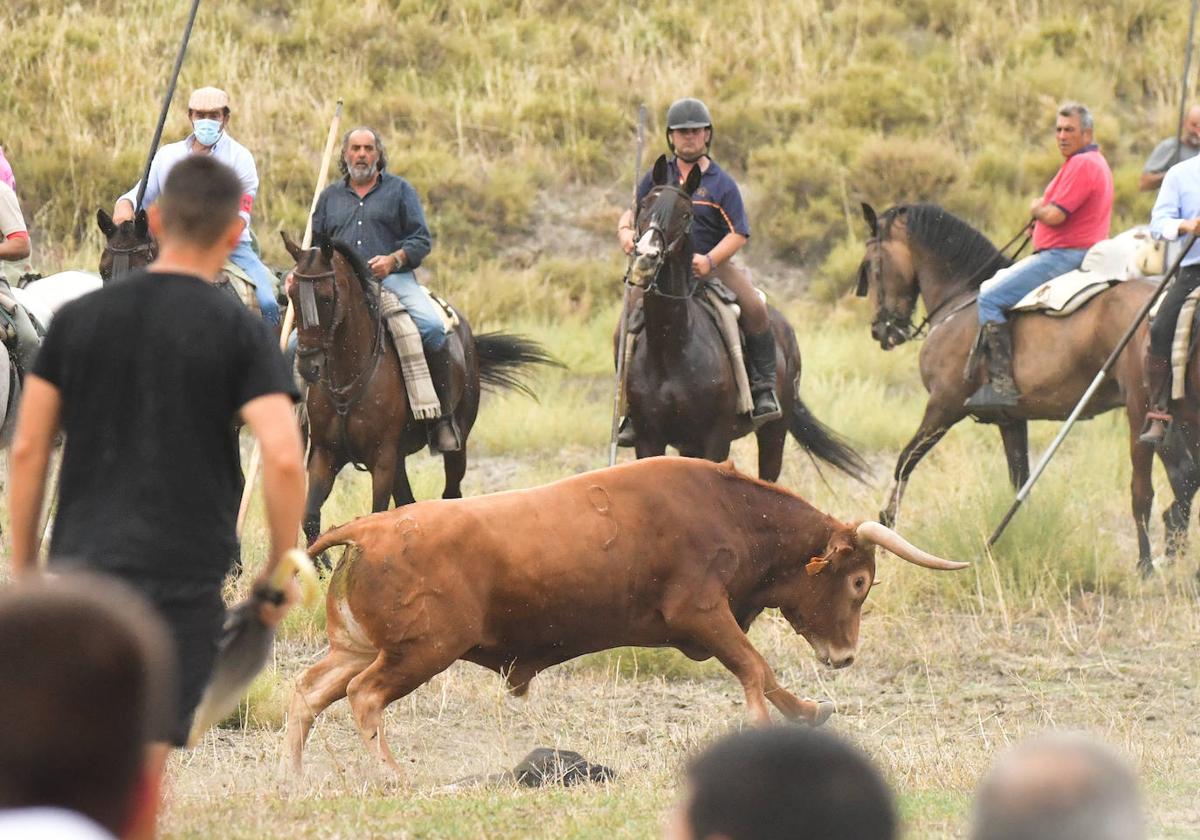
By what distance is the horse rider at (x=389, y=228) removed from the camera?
11977 millimetres

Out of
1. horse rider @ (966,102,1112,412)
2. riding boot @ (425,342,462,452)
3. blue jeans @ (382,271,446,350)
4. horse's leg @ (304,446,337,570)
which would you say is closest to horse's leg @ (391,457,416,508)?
riding boot @ (425,342,462,452)

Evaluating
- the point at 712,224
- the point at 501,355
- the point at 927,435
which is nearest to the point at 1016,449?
the point at 927,435

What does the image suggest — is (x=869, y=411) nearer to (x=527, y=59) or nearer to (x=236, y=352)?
(x=527, y=59)

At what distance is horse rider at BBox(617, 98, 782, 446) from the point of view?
38.7 ft

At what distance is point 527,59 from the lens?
26328 mm

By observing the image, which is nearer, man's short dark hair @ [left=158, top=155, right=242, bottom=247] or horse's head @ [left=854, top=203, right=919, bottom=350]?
man's short dark hair @ [left=158, top=155, right=242, bottom=247]

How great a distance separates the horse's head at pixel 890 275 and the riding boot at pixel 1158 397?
10.1 feet

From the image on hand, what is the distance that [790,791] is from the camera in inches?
97.3

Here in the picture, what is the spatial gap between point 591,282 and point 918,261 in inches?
269

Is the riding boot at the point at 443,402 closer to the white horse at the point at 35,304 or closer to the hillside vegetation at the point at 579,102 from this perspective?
the white horse at the point at 35,304

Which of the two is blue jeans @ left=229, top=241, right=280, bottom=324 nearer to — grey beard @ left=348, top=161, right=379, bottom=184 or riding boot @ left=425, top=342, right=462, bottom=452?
grey beard @ left=348, top=161, right=379, bottom=184

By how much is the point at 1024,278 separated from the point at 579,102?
1194 centimetres

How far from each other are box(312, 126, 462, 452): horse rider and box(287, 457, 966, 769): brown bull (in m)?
4.17

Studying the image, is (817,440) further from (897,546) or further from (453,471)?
(897,546)
